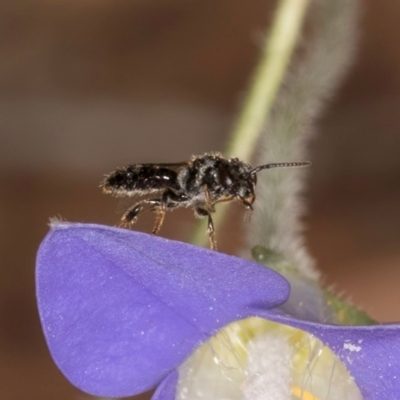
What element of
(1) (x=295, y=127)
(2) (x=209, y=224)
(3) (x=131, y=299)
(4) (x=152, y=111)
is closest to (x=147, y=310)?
(3) (x=131, y=299)

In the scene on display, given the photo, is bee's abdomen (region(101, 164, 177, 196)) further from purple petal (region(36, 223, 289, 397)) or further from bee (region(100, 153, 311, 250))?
purple petal (region(36, 223, 289, 397))

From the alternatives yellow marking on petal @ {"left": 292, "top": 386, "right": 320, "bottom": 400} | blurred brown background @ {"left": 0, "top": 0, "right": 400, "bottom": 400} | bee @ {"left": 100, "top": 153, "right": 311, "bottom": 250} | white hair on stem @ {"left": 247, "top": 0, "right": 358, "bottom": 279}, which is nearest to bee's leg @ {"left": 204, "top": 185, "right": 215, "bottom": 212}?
bee @ {"left": 100, "top": 153, "right": 311, "bottom": 250}

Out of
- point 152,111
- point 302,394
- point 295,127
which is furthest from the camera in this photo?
point 152,111

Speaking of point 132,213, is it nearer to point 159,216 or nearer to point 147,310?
point 159,216

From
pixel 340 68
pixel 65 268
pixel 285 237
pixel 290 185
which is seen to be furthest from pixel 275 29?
pixel 65 268

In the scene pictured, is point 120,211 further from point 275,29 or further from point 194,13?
point 194,13
